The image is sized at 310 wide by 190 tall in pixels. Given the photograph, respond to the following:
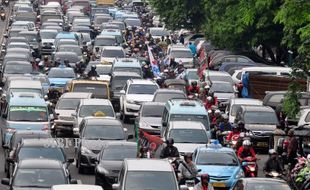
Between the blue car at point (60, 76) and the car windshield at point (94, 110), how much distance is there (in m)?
10.7

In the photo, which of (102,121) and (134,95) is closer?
(102,121)

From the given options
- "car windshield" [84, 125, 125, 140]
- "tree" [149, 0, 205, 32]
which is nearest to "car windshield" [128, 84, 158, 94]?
"car windshield" [84, 125, 125, 140]

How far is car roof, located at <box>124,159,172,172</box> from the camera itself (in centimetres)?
3042

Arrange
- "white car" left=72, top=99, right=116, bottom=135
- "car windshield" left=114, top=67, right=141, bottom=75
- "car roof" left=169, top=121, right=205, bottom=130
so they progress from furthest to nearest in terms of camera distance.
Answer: "car windshield" left=114, top=67, right=141, bottom=75, "white car" left=72, top=99, right=116, bottom=135, "car roof" left=169, top=121, right=205, bottom=130

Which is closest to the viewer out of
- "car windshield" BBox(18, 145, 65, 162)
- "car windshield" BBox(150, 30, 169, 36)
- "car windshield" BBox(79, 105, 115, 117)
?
"car windshield" BBox(18, 145, 65, 162)

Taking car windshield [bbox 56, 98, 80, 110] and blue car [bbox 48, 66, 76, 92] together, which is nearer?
car windshield [bbox 56, 98, 80, 110]

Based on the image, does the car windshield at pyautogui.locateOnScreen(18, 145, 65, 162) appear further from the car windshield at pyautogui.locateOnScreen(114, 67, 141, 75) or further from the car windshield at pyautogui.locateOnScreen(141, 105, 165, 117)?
the car windshield at pyautogui.locateOnScreen(114, 67, 141, 75)

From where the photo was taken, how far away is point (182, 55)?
239 ft

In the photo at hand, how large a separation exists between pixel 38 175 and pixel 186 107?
45.1ft

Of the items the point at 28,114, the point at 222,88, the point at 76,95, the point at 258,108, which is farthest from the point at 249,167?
the point at 222,88

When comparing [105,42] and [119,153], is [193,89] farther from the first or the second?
[105,42]

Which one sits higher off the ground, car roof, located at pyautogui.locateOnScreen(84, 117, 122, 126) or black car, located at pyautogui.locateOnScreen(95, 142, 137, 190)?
black car, located at pyautogui.locateOnScreen(95, 142, 137, 190)

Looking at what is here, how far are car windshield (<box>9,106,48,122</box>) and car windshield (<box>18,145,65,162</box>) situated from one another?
784 cm

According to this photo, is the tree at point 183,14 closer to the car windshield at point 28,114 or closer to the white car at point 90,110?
the white car at point 90,110
